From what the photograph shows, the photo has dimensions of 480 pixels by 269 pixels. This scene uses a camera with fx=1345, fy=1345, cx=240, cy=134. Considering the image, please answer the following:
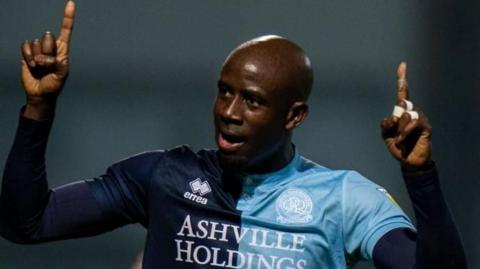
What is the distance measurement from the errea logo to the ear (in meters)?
0.28

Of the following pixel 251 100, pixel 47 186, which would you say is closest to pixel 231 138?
pixel 251 100

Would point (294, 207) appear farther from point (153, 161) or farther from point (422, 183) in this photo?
point (422, 183)

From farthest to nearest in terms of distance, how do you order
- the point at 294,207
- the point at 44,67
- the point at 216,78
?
the point at 216,78
the point at 294,207
the point at 44,67

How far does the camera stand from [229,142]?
3.63 m

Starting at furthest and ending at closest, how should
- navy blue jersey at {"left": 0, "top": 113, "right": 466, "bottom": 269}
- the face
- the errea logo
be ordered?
1. the errea logo
2. the face
3. navy blue jersey at {"left": 0, "top": 113, "right": 466, "bottom": 269}

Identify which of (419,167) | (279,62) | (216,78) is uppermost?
(279,62)

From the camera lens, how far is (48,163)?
5.78 metres

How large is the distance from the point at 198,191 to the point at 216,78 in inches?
83.2

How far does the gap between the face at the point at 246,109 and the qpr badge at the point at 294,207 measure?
0.45 ft

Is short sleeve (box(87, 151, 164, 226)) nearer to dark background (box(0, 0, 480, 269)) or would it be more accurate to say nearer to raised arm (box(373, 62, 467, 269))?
raised arm (box(373, 62, 467, 269))

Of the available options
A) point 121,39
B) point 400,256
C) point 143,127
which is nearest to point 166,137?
point 143,127

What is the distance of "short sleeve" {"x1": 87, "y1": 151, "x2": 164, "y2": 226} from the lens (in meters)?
3.72

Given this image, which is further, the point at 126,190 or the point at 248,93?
the point at 126,190

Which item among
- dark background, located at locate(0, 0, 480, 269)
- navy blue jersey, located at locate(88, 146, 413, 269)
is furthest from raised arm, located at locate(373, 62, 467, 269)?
dark background, located at locate(0, 0, 480, 269)
